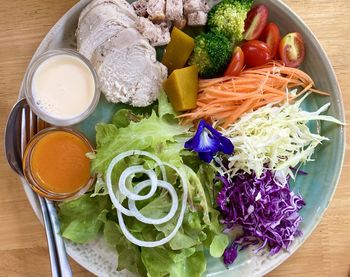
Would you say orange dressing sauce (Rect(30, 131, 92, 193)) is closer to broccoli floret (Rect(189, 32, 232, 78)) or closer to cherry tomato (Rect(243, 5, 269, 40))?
broccoli floret (Rect(189, 32, 232, 78))

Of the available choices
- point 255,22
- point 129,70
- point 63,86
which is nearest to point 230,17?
point 255,22

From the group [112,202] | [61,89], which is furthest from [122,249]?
[61,89]

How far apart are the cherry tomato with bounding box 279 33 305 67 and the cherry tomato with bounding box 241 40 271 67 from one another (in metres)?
0.07

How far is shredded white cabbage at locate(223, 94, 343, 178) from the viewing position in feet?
7.25

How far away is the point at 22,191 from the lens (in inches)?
93.0

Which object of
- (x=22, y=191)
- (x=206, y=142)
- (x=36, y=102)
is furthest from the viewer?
(x=22, y=191)

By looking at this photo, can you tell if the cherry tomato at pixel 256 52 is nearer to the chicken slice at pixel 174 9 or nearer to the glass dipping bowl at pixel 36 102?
the chicken slice at pixel 174 9

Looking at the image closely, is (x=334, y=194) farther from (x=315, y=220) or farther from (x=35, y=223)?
(x=35, y=223)

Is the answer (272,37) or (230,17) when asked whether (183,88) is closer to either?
(230,17)

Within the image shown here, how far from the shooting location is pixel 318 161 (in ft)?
7.64

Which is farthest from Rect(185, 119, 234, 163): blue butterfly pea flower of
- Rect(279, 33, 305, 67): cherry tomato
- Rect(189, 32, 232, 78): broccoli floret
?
Rect(279, 33, 305, 67): cherry tomato

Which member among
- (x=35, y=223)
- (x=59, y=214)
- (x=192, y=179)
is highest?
(x=192, y=179)

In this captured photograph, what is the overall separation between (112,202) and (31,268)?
2.05ft

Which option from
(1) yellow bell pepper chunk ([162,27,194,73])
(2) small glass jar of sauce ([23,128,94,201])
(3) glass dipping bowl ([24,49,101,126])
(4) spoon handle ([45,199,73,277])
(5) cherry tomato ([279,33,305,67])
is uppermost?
(5) cherry tomato ([279,33,305,67])
